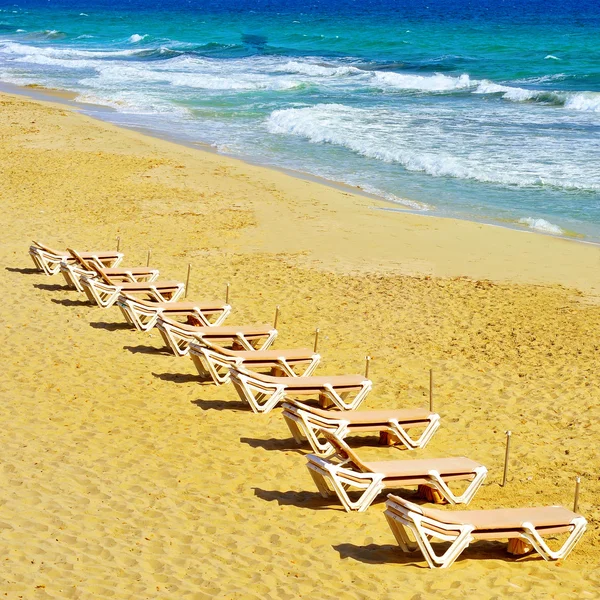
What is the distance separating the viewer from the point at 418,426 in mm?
8367

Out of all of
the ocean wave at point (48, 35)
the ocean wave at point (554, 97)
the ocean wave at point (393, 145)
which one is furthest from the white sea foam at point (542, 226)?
the ocean wave at point (48, 35)

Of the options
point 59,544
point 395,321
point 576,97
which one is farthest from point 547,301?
point 576,97

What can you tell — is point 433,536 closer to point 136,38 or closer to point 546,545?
point 546,545

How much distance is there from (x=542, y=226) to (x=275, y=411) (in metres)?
9.38

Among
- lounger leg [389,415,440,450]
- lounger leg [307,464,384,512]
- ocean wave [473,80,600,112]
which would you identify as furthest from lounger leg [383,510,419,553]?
ocean wave [473,80,600,112]

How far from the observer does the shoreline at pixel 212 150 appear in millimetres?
17000

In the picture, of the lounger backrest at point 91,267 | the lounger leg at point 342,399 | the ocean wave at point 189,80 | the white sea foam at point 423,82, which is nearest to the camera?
the lounger leg at point 342,399

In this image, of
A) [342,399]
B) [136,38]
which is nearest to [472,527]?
[342,399]

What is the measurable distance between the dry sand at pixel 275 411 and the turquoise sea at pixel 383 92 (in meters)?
3.67

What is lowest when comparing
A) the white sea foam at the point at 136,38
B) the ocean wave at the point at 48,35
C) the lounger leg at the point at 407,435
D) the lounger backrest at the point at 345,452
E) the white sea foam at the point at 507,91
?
the lounger leg at the point at 407,435

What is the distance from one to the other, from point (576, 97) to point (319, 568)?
28.6 meters

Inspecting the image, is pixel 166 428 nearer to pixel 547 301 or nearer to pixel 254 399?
pixel 254 399

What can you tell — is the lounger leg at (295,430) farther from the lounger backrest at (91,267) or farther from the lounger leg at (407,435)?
A: the lounger backrest at (91,267)

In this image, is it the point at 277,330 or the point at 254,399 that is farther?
the point at 277,330
